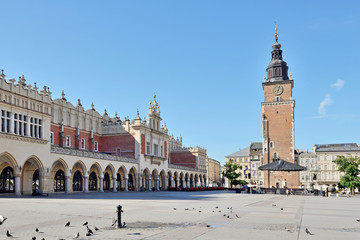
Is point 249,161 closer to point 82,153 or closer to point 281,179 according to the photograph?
point 281,179

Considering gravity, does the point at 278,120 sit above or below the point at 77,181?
above

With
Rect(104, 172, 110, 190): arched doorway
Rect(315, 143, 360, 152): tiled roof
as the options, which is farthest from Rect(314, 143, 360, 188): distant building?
Rect(104, 172, 110, 190): arched doorway

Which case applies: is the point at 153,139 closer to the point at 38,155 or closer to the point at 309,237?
the point at 38,155

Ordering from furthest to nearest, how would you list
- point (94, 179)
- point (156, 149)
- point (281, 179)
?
point (281, 179)
point (156, 149)
point (94, 179)

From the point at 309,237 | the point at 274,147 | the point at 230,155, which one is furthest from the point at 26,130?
the point at 230,155

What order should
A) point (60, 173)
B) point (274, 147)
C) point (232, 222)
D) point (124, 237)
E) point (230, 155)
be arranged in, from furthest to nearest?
point (230, 155) < point (274, 147) < point (60, 173) < point (232, 222) < point (124, 237)

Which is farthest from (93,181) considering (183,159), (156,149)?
(183,159)

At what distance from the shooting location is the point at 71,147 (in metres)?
52.6

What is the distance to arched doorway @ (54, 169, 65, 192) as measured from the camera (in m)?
45.2

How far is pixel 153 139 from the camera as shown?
212 ft

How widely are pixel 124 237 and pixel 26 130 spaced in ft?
99.3

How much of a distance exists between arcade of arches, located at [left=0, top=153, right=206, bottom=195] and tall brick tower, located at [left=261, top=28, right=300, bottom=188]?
20.0 m

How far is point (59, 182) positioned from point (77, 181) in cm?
369

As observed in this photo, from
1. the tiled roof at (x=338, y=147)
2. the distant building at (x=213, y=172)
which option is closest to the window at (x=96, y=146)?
the distant building at (x=213, y=172)
